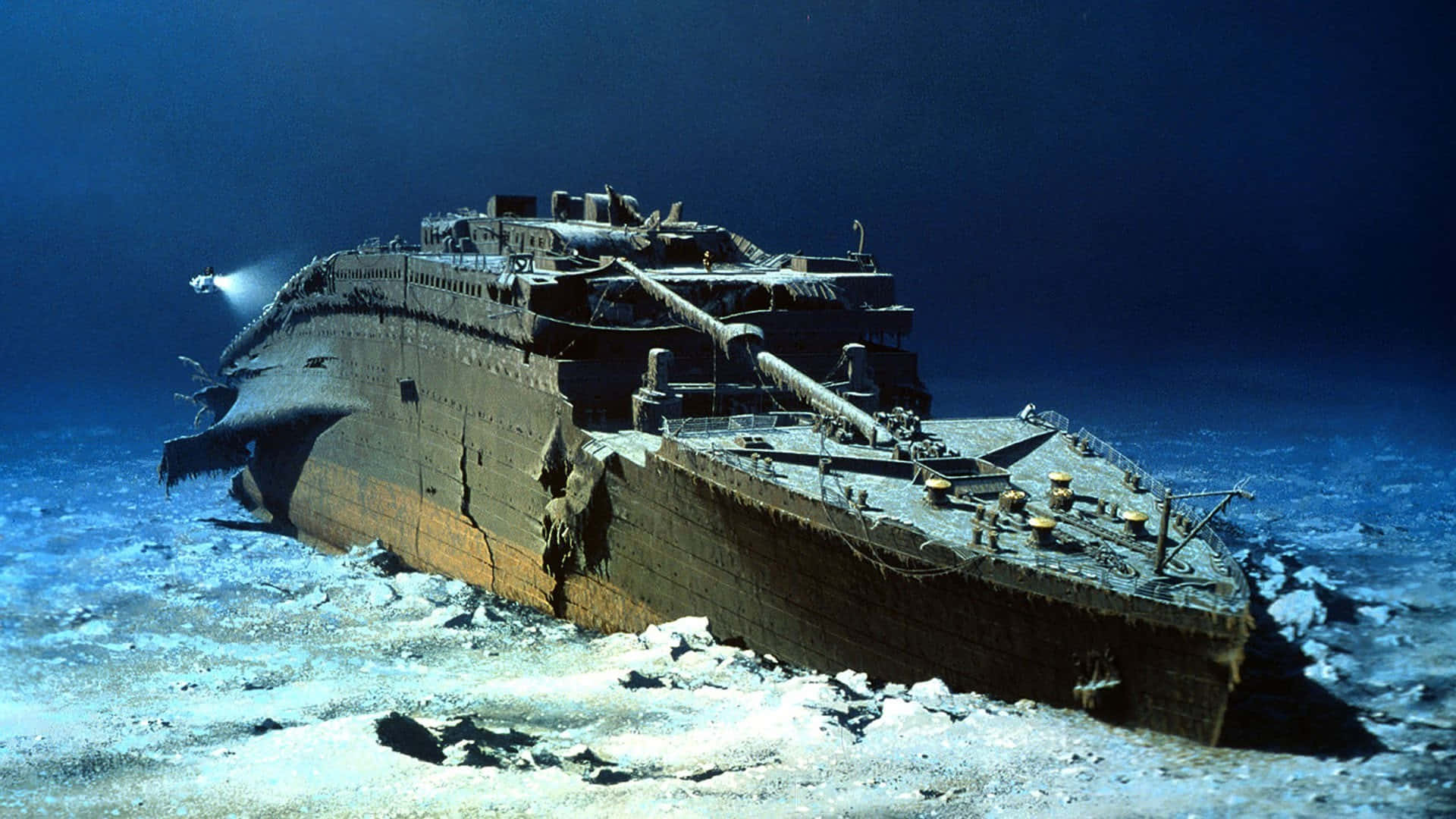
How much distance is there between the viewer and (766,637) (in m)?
23.5

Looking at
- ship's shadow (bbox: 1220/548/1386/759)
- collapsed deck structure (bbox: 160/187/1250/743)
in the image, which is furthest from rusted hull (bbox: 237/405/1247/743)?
ship's shadow (bbox: 1220/548/1386/759)

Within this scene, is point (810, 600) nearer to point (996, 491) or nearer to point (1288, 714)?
point (996, 491)

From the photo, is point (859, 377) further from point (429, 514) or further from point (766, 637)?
point (429, 514)

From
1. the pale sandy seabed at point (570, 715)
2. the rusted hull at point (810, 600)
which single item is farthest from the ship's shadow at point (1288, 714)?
the rusted hull at point (810, 600)

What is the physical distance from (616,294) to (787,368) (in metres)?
5.61

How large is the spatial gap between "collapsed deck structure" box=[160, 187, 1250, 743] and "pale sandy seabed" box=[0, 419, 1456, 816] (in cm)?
89

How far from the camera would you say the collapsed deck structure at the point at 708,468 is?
763 inches

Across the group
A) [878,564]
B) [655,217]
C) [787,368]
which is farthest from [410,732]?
[655,217]

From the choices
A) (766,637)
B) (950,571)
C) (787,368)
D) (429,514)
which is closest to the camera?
(950,571)

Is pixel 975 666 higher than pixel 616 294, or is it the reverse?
pixel 616 294

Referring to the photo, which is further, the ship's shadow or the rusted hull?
the ship's shadow

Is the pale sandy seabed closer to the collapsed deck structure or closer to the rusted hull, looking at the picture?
the rusted hull

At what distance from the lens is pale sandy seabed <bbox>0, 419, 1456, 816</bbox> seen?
17828 mm

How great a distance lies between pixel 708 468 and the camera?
950 inches
